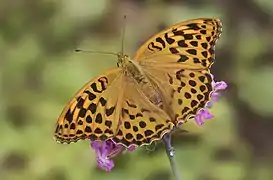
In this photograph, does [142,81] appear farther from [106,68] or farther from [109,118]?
[106,68]

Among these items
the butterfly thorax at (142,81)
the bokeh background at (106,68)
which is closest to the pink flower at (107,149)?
the butterfly thorax at (142,81)

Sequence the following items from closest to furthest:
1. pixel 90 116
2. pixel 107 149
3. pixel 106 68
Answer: pixel 90 116
pixel 107 149
pixel 106 68

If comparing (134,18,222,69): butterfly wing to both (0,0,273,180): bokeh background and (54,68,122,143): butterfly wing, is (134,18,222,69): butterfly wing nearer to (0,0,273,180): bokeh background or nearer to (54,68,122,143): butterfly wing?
(54,68,122,143): butterfly wing

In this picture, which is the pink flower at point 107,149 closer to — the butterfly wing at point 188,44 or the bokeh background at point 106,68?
the butterfly wing at point 188,44

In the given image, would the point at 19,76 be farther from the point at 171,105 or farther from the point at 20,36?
the point at 171,105

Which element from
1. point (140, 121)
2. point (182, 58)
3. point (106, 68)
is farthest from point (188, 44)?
point (106, 68)

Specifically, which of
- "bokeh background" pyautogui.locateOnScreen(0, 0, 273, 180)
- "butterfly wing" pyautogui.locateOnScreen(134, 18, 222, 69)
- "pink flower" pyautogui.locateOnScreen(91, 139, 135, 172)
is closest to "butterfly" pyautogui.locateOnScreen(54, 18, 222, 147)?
"butterfly wing" pyautogui.locateOnScreen(134, 18, 222, 69)
